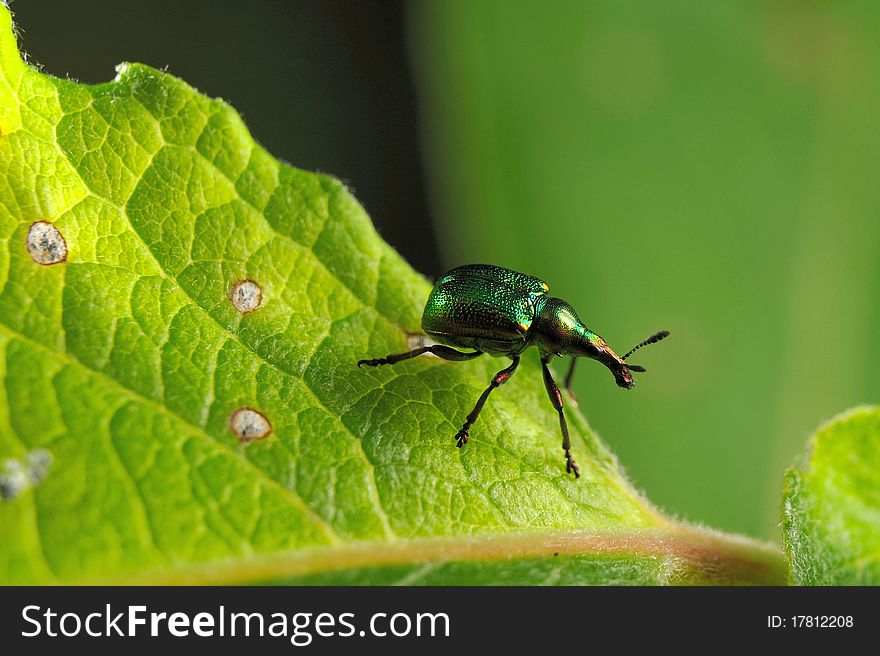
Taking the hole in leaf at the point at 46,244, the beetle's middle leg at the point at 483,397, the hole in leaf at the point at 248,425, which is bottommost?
the hole in leaf at the point at 248,425

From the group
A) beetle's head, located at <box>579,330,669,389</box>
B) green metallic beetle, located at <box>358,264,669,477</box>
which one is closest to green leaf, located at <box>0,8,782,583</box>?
green metallic beetle, located at <box>358,264,669,477</box>

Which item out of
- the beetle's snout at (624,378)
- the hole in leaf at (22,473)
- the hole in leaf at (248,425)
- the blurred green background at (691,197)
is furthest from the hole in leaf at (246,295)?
the blurred green background at (691,197)

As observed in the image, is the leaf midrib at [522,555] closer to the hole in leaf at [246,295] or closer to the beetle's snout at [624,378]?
the hole in leaf at [246,295]

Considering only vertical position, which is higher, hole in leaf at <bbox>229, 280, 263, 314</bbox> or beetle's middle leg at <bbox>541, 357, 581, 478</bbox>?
hole in leaf at <bbox>229, 280, 263, 314</bbox>

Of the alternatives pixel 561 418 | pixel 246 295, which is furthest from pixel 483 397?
pixel 246 295

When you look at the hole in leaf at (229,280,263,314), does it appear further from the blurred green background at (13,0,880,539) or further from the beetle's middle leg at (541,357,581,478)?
the blurred green background at (13,0,880,539)

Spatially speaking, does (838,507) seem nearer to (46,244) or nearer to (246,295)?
(246,295)
